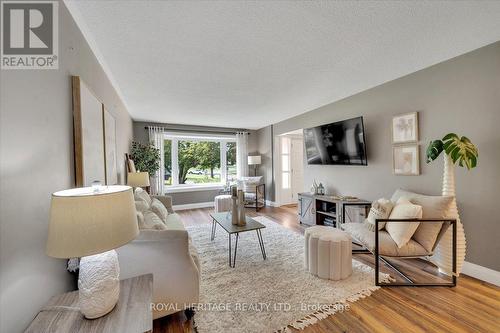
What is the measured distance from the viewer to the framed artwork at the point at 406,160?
8.97 ft

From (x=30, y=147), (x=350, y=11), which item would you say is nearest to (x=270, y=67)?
(x=350, y=11)

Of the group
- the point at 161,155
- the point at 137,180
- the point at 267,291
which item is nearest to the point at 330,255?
the point at 267,291

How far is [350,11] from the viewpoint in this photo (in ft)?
5.20

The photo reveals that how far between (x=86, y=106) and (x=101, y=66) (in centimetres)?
95

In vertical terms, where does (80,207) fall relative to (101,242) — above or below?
above

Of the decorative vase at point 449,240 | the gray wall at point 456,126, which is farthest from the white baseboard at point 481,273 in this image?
the decorative vase at point 449,240

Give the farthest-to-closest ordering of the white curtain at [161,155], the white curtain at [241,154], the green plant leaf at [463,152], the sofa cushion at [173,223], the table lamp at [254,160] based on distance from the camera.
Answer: the white curtain at [241,154], the table lamp at [254,160], the white curtain at [161,155], the sofa cushion at [173,223], the green plant leaf at [463,152]

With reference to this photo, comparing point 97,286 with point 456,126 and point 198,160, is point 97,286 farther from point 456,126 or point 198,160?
point 198,160

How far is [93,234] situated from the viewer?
2.77ft

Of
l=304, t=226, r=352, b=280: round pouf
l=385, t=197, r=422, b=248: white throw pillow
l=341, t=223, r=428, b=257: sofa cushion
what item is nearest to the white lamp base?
l=304, t=226, r=352, b=280: round pouf

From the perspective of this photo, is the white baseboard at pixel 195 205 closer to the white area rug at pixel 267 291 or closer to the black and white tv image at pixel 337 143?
the white area rug at pixel 267 291

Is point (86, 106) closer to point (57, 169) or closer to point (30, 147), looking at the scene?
point (57, 169)

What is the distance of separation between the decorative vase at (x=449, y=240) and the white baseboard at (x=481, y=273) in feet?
0.66

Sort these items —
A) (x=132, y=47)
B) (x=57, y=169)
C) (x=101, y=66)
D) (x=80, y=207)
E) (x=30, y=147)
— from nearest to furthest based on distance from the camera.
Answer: (x=80, y=207)
(x=30, y=147)
(x=57, y=169)
(x=132, y=47)
(x=101, y=66)
